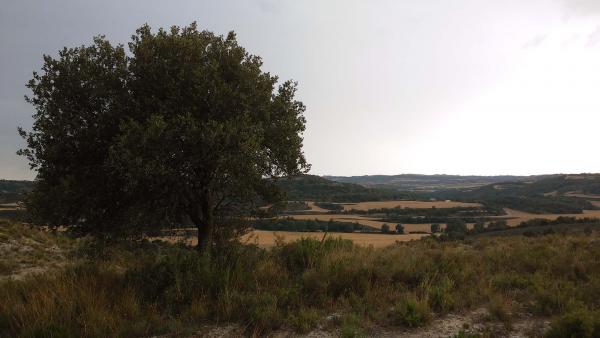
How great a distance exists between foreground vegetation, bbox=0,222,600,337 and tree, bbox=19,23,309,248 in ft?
6.82

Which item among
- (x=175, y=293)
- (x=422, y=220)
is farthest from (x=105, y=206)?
(x=422, y=220)

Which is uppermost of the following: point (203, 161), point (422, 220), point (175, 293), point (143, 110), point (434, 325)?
point (143, 110)

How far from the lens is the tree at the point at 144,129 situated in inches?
390

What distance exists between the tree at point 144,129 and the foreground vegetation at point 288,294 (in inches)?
81.9

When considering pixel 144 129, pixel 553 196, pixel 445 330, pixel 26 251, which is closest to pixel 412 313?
pixel 445 330

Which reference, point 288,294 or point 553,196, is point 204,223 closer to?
point 288,294

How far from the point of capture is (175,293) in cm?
788

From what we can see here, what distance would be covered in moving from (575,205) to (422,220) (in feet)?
116

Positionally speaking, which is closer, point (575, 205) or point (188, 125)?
point (188, 125)

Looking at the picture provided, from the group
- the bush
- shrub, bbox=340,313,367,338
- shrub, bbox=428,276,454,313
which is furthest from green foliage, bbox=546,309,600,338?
shrub, bbox=340,313,367,338

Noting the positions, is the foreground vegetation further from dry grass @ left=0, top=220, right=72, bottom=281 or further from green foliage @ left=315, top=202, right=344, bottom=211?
green foliage @ left=315, top=202, right=344, bottom=211

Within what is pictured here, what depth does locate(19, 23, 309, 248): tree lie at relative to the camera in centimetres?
991

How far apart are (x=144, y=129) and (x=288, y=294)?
5902 millimetres

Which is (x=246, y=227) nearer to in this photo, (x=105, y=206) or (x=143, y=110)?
(x=105, y=206)
